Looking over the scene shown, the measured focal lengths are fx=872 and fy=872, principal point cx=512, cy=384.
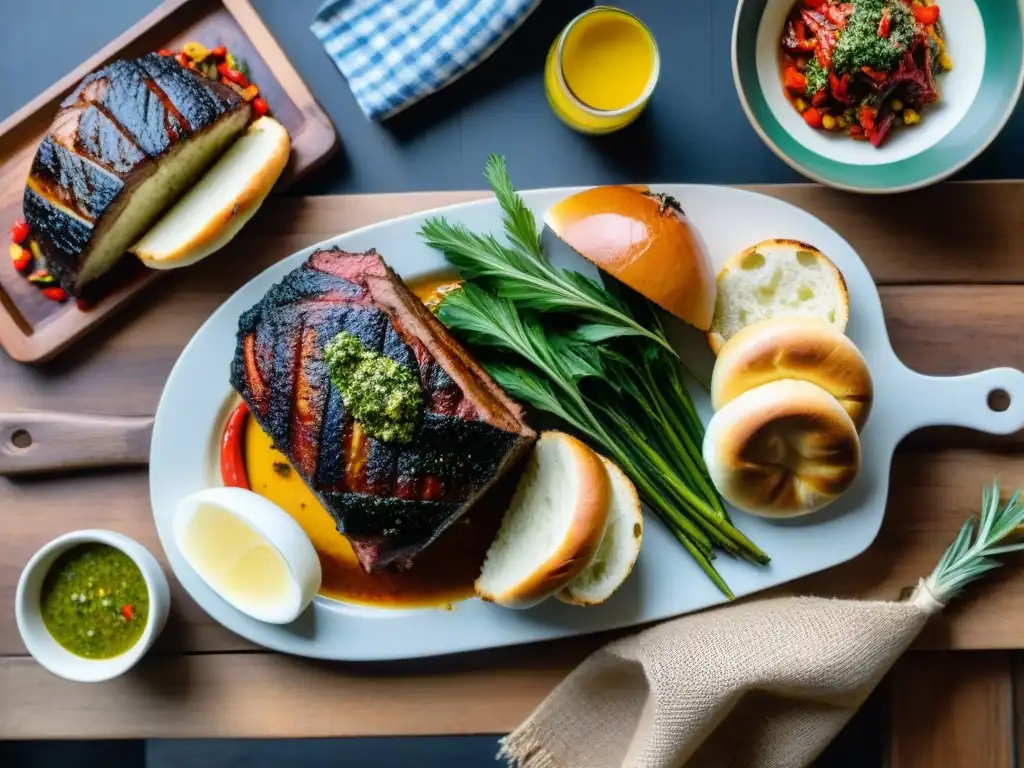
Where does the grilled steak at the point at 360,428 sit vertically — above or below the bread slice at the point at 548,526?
above

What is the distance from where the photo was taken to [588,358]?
8.38ft

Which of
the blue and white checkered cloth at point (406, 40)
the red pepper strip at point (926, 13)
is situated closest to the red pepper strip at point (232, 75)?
the blue and white checkered cloth at point (406, 40)

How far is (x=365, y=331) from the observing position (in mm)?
2303

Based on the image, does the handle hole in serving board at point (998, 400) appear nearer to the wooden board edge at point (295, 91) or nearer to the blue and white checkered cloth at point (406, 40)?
the blue and white checkered cloth at point (406, 40)

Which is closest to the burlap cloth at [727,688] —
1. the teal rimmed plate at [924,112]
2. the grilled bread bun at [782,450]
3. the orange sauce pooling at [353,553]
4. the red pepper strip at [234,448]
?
the grilled bread bun at [782,450]

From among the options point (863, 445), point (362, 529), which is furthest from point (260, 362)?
point (863, 445)

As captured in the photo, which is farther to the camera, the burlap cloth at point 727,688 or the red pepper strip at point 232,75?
the red pepper strip at point 232,75

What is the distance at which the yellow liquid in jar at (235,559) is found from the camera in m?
2.49

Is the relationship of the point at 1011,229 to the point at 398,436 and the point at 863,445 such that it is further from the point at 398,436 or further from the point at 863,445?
the point at 398,436

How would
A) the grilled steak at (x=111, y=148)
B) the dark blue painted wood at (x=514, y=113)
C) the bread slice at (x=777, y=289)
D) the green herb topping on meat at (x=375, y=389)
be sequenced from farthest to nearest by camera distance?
the dark blue painted wood at (x=514, y=113) → the bread slice at (x=777, y=289) → the grilled steak at (x=111, y=148) → the green herb topping on meat at (x=375, y=389)

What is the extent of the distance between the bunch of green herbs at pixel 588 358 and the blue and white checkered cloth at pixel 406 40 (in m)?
0.38

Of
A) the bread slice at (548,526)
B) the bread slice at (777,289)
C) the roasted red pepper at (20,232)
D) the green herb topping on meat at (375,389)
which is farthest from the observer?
the roasted red pepper at (20,232)

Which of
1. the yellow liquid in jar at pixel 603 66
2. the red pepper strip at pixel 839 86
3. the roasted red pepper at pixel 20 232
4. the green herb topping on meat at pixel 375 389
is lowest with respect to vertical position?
the red pepper strip at pixel 839 86

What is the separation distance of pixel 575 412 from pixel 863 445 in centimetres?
92
